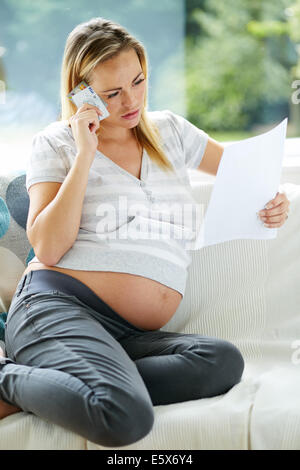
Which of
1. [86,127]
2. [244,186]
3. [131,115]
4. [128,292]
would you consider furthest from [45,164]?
[244,186]

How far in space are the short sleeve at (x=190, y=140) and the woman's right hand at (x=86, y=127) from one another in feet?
0.82

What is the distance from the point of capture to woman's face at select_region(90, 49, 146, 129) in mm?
1203

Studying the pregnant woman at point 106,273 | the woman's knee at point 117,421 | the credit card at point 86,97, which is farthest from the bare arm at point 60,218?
the woman's knee at point 117,421

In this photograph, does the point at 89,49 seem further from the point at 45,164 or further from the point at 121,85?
the point at 45,164

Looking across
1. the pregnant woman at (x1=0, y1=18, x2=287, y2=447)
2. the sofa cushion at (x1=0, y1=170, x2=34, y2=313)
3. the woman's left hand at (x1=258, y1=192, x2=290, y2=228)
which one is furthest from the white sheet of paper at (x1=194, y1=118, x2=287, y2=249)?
the sofa cushion at (x1=0, y1=170, x2=34, y2=313)

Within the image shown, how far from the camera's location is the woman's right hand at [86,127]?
118cm

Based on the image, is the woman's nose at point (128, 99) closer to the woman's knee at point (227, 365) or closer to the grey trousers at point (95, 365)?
the grey trousers at point (95, 365)

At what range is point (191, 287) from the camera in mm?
1408

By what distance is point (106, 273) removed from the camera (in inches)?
45.1

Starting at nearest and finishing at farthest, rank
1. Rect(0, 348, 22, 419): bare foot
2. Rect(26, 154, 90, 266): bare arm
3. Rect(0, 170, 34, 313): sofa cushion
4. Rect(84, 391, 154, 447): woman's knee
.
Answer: Rect(84, 391, 154, 447): woman's knee → Rect(0, 348, 22, 419): bare foot → Rect(26, 154, 90, 266): bare arm → Rect(0, 170, 34, 313): sofa cushion

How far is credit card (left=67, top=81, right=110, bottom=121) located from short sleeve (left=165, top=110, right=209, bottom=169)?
23cm

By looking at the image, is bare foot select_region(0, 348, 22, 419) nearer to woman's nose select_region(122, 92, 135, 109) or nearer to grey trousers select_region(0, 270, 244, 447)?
grey trousers select_region(0, 270, 244, 447)

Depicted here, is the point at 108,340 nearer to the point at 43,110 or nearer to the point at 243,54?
the point at 43,110
